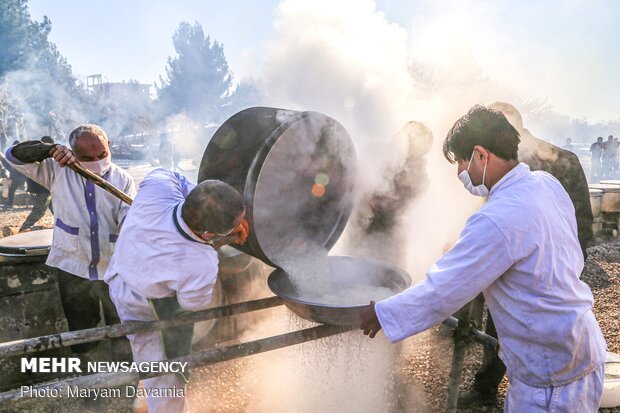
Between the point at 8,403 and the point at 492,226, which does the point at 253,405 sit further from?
the point at 492,226

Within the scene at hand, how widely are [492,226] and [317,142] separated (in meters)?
1.57

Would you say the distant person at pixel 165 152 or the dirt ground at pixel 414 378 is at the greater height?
the distant person at pixel 165 152

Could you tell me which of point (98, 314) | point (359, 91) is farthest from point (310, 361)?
point (359, 91)

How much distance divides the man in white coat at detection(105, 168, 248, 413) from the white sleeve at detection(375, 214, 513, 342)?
0.91m

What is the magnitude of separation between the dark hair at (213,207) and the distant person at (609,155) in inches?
775

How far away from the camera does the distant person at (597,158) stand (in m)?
17.3

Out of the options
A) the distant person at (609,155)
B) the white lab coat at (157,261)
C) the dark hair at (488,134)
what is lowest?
the white lab coat at (157,261)

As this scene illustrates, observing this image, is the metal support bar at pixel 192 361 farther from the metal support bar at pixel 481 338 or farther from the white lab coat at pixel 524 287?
the metal support bar at pixel 481 338

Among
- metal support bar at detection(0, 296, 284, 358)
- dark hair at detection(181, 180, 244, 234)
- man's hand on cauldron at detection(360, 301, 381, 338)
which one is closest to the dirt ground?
metal support bar at detection(0, 296, 284, 358)

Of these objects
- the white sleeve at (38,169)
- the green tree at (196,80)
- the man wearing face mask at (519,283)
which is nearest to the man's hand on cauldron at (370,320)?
the man wearing face mask at (519,283)

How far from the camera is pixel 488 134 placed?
72.1 inches

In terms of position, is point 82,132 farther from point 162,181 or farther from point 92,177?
point 162,181

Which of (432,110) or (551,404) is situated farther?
(432,110)

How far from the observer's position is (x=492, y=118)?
6.06 ft
